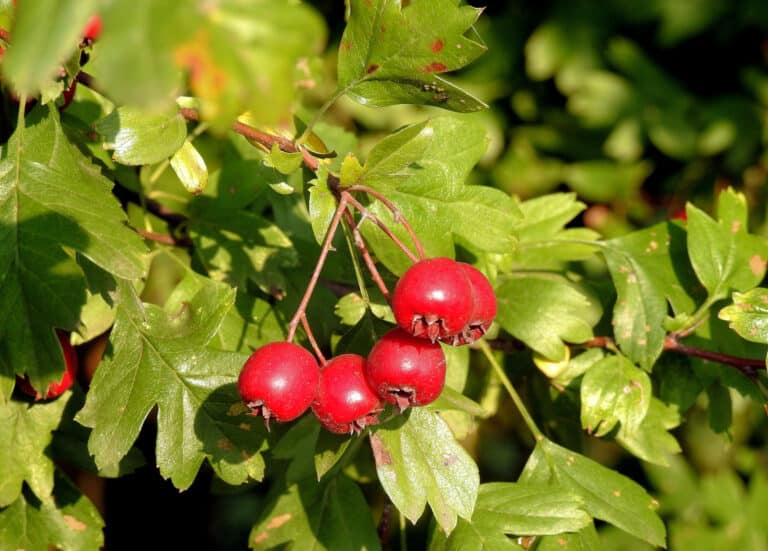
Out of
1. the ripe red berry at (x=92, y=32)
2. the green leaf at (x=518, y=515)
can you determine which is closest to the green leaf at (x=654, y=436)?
the green leaf at (x=518, y=515)

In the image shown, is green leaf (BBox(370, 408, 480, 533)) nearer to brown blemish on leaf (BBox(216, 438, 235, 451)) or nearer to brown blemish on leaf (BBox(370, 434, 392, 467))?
brown blemish on leaf (BBox(370, 434, 392, 467))

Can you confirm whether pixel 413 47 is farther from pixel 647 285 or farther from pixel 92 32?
pixel 647 285

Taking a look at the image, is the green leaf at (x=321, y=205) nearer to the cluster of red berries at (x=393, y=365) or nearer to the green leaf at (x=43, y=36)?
the cluster of red berries at (x=393, y=365)

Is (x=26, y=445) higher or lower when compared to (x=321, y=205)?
lower

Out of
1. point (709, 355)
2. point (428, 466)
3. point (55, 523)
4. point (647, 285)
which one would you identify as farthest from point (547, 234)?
point (55, 523)

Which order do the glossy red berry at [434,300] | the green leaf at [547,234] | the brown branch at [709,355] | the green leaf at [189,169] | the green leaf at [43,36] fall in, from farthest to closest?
the green leaf at [547,234], the brown branch at [709,355], the green leaf at [189,169], the glossy red berry at [434,300], the green leaf at [43,36]

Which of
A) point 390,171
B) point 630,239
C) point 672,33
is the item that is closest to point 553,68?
point 672,33
